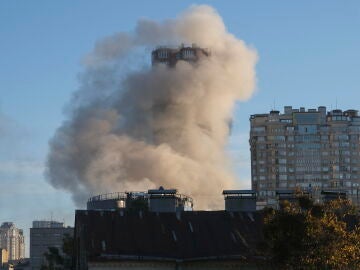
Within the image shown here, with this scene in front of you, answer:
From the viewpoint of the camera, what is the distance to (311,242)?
61031 millimetres

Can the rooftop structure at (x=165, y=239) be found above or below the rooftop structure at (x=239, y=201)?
below

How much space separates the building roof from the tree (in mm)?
11003

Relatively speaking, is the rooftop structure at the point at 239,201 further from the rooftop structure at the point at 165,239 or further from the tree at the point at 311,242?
the tree at the point at 311,242

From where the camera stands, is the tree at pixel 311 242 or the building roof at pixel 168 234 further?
the building roof at pixel 168 234

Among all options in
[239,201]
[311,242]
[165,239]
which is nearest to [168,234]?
[165,239]

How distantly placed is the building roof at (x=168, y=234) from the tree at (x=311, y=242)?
11003 mm

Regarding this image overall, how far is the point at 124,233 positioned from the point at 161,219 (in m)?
4.66

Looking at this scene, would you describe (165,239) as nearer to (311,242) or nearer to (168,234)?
(168,234)

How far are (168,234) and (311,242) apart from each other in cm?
2142

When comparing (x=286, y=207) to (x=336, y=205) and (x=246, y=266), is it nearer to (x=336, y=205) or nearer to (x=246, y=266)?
(x=336, y=205)

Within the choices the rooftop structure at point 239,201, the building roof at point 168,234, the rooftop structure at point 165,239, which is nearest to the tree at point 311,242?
the rooftop structure at point 165,239

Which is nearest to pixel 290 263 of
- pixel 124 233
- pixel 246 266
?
pixel 246 266

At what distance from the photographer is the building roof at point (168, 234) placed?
7662 centimetres

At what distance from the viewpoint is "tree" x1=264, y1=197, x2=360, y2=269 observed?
6084 centimetres
